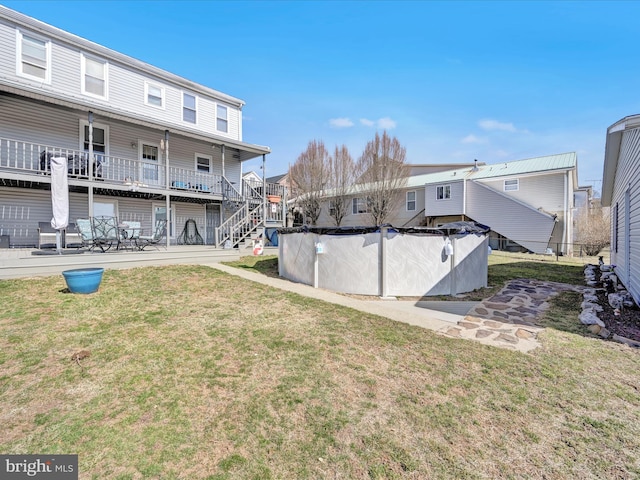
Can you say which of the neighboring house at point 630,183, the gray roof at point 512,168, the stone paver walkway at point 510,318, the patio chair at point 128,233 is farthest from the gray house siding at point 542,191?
the patio chair at point 128,233

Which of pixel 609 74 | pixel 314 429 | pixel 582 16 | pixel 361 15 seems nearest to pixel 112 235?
pixel 314 429

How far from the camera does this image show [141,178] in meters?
12.1

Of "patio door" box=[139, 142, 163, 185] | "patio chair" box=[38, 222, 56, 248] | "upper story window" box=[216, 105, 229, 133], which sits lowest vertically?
"patio chair" box=[38, 222, 56, 248]

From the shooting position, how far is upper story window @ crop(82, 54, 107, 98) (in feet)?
38.8

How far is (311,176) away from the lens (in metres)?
22.1

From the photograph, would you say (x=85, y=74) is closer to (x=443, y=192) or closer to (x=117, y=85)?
(x=117, y=85)

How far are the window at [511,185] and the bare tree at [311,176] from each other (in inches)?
498

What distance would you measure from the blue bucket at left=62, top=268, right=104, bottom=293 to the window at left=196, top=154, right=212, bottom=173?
32.2 feet

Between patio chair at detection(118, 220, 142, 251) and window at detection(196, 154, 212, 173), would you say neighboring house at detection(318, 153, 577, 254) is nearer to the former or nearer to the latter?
window at detection(196, 154, 212, 173)

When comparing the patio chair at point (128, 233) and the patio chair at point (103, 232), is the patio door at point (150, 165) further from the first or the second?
the patio chair at point (103, 232)

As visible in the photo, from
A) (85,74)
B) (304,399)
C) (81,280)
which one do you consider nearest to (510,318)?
(304,399)

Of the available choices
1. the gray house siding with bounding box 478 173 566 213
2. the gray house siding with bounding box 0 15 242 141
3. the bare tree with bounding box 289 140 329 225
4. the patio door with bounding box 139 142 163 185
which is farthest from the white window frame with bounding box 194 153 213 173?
the gray house siding with bounding box 478 173 566 213

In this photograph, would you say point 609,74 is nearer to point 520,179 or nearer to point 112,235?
point 520,179

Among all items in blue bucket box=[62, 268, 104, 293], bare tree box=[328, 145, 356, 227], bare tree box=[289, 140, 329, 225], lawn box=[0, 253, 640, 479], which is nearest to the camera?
lawn box=[0, 253, 640, 479]
